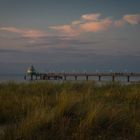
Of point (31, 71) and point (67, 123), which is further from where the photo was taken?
point (31, 71)

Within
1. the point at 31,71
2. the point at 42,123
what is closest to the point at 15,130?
the point at 42,123

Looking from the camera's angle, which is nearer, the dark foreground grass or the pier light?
the dark foreground grass

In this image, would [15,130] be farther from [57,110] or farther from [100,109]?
[100,109]

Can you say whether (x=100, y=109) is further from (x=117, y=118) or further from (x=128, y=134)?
(x=128, y=134)

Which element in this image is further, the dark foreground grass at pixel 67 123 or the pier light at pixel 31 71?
the pier light at pixel 31 71

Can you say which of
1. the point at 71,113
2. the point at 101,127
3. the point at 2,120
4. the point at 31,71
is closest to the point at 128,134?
the point at 101,127

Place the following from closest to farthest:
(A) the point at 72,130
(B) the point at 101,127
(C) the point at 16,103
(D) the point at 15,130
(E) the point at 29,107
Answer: (D) the point at 15,130 → (A) the point at 72,130 → (B) the point at 101,127 → (E) the point at 29,107 → (C) the point at 16,103

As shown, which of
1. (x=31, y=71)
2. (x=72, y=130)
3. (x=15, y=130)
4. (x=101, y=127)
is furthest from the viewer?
(x=31, y=71)

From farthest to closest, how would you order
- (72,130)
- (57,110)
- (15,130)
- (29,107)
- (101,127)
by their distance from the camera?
(29,107) → (57,110) → (101,127) → (72,130) → (15,130)

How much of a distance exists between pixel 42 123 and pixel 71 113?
137 centimetres

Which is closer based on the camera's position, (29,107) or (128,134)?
(128,134)

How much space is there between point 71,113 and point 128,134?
5.47ft

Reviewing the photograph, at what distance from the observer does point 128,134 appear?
6.57 meters

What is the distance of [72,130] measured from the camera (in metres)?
6.40
